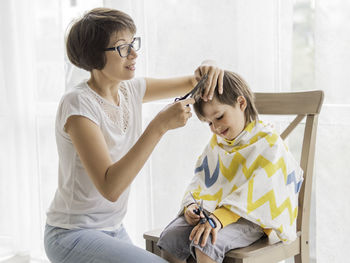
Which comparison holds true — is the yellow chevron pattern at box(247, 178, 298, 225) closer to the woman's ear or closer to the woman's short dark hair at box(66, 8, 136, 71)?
the woman's ear

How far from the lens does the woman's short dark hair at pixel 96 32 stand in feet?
5.52

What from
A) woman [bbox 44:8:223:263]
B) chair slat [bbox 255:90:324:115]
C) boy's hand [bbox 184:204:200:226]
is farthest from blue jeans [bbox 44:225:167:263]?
chair slat [bbox 255:90:324:115]

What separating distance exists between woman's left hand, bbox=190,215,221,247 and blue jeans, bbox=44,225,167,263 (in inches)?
6.0

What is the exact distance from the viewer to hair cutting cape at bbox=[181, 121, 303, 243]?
1.54 meters

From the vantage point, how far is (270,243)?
1566 millimetres

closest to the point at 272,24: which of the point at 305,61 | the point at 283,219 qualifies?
the point at 305,61

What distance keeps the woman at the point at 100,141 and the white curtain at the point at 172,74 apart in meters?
0.47

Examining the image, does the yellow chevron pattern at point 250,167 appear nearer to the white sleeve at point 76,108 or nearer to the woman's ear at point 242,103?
the woman's ear at point 242,103

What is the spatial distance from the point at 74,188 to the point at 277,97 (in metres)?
0.76

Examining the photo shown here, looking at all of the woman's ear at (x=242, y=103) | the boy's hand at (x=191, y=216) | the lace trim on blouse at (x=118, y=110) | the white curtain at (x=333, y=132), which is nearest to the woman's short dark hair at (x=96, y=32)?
the lace trim on blouse at (x=118, y=110)

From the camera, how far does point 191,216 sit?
1.60 meters

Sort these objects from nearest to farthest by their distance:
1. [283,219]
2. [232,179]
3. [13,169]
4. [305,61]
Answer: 1. [283,219]
2. [232,179]
3. [305,61]
4. [13,169]

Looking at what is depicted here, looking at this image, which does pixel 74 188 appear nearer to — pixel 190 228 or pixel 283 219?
pixel 190 228

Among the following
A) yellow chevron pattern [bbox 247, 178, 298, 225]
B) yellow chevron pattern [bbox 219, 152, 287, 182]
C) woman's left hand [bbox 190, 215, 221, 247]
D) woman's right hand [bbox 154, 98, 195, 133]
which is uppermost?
woman's right hand [bbox 154, 98, 195, 133]
